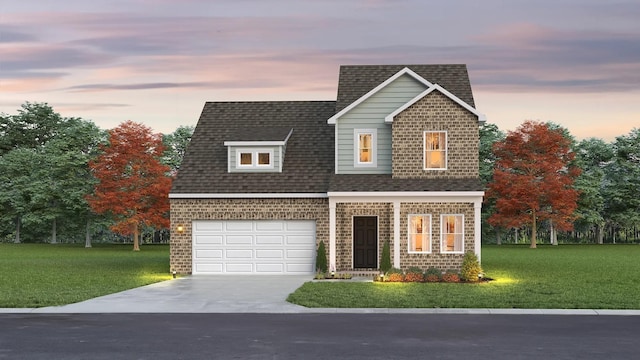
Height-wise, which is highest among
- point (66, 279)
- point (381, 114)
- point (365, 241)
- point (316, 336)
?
point (381, 114)

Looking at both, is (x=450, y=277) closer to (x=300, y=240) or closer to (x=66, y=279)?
(x=300, y=240)

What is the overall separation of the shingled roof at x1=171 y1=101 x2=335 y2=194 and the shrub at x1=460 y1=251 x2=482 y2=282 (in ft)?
22.4

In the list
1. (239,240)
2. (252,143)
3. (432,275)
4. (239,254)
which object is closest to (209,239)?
(239,240)

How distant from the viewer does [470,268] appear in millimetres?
32062

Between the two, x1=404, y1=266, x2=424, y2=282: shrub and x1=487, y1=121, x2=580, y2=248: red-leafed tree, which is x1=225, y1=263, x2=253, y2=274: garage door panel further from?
→ x1=487, y1=121, x2=580, y2=248: red-leafed tree

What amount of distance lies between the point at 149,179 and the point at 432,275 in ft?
131

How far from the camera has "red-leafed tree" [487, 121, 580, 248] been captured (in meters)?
68.9

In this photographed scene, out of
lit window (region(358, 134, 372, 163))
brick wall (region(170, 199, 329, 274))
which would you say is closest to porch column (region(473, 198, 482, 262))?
lit window (region(358, 134, 372, 163))

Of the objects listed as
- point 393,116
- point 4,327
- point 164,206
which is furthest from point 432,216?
point 164,206

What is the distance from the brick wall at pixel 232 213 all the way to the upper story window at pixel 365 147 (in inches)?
90.8

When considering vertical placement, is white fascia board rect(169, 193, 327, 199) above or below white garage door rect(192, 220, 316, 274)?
above

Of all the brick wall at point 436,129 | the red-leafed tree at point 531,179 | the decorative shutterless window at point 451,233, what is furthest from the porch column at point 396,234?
the red-leafed tree at point 531,179

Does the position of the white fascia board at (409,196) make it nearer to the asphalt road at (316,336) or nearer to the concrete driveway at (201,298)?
the concrete driveway at (201,298)

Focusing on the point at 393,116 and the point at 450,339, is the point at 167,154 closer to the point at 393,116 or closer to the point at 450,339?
the point at 393,116
